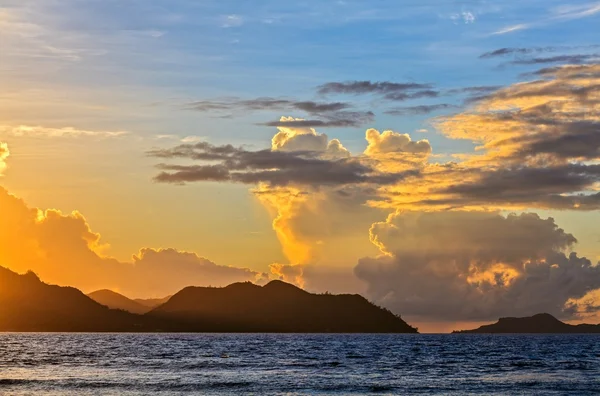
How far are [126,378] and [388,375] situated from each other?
48.4 metres

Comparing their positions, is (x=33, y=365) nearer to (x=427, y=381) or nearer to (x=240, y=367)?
(x=240, y=367)

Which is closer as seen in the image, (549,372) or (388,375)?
(388,375)

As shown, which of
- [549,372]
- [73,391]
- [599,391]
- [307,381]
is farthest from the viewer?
[549,372]

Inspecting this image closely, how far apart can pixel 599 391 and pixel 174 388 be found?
6498 centimetres

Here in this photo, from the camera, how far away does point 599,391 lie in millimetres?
135875

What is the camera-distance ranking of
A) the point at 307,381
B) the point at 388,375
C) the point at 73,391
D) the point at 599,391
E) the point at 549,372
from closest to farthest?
the point at 73,391, the point at 599,391, the point at 307,381, the point at 388,375, the point at 549,372

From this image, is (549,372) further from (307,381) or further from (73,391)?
(73,391)

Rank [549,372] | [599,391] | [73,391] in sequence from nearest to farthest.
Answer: [73,391], [599,391], [549,372]

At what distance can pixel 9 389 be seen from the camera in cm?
12875

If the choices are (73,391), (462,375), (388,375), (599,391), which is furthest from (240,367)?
(599,391)

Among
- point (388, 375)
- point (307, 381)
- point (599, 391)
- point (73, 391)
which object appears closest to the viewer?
point (73, 391)

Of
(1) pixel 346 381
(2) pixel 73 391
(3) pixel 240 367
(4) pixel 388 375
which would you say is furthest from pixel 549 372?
(2) pixel 73 391

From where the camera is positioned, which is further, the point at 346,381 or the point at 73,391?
the point at 346,381

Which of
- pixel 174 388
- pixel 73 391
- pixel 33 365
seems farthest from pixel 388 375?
pixel 33 365
